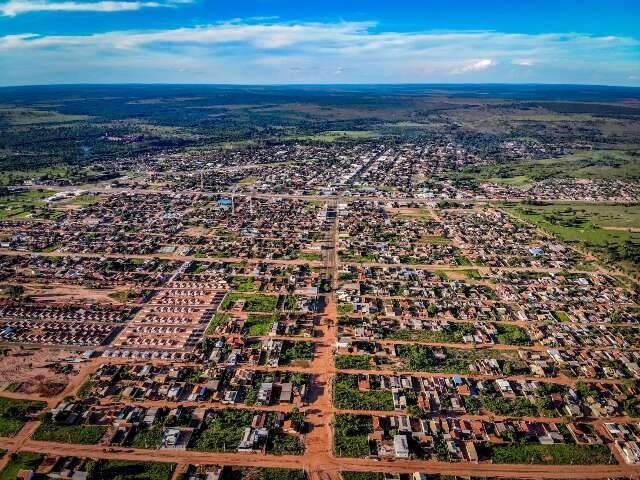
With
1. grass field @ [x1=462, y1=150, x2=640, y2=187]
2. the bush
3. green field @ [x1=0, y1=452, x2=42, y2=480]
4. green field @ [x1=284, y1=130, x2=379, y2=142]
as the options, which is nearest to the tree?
green field @ [x1=0, y1=452, x2=42, y2=480]

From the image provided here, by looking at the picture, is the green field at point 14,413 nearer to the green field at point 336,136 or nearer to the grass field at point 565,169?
the grass field at point 565,169

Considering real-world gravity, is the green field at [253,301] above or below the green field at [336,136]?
below

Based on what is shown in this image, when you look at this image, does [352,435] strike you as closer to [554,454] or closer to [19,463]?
[554,454]

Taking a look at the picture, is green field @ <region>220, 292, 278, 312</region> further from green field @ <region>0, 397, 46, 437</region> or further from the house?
the house

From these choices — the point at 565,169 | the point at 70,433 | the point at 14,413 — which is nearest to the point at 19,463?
the point at 70,433

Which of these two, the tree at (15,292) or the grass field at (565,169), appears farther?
the grass field at (565,169)

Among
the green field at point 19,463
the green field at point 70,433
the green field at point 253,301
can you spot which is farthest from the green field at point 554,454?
the green field at point 19,463

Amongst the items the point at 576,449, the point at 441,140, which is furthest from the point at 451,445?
the point at 441,140

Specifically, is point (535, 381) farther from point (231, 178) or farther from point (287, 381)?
Result: point (231, 178)

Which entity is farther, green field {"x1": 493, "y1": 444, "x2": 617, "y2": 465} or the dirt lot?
the dirt lot
